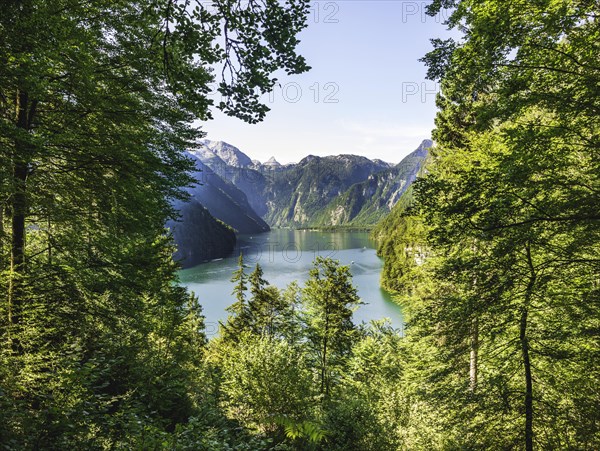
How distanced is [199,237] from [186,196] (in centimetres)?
13841

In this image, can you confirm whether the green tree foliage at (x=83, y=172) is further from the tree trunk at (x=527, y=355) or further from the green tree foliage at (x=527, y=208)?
the tree trunk at (x=527, y=355)

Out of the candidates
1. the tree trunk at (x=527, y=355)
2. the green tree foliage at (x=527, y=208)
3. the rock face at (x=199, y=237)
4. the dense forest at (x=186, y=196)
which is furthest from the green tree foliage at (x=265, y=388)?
the rock face at (x=199, y=237)

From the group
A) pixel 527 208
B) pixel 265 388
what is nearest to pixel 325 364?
pixel 265 388

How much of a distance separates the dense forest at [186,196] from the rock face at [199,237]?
4450 inches

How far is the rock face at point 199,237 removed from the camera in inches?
5108

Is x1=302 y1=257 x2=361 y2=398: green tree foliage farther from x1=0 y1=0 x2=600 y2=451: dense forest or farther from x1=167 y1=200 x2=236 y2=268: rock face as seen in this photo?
x1=167 y1=200 x2=236 y2=268: rock face

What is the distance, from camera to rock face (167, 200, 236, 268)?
129750 mm

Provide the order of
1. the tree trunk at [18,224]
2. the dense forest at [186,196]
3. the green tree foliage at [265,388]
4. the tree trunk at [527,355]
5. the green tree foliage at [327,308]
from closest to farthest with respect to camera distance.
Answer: the dense forest at [186,196] → the tree trunk at [18,224] → the tree trunk at [527,355] → the green tree foliage at [265,388] → the green tree foliage at [327,308]

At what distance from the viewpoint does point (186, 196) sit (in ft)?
36.0

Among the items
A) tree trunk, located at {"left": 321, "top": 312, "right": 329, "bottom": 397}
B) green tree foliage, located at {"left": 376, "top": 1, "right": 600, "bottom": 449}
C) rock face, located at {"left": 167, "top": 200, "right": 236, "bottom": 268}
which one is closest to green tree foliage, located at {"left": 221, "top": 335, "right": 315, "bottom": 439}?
tree trunk, located at {"left": 321, "top": 312, "right": 329, "bottom": 397}

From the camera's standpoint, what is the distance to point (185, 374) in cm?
1602

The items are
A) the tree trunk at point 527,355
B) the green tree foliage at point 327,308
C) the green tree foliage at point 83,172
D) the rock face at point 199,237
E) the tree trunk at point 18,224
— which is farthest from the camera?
the rock face at point 199,237

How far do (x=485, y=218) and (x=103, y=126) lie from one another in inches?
333

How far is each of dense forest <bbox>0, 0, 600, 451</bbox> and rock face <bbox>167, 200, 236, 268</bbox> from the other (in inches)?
4450
